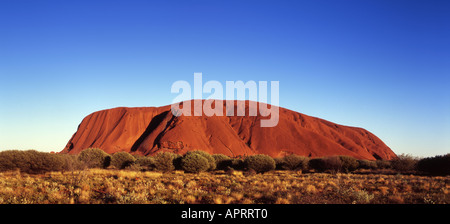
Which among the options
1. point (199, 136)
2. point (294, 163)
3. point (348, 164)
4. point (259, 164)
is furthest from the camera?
point (199, 136)

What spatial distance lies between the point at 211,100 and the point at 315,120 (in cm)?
4098

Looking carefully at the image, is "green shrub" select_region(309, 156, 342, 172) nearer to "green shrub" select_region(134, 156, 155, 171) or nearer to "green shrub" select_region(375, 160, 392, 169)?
"green shrub" select_region(375, 160, 392, 169)

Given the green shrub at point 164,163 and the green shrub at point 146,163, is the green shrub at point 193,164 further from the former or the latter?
the green shrub at point 146,163

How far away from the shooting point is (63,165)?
70.9 ft

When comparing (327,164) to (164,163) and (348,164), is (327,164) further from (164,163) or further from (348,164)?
(164,163)

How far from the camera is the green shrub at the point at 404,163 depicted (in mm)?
27859

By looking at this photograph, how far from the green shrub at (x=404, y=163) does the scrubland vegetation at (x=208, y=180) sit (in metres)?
0.05

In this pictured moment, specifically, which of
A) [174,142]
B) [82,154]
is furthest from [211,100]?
[82,154]

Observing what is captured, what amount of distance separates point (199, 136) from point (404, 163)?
48.0 metres

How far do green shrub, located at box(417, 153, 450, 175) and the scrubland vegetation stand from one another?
0.09 m

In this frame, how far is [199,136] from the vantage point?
→ 67812 mm

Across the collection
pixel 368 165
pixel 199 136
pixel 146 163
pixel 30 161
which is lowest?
pixel 368 165

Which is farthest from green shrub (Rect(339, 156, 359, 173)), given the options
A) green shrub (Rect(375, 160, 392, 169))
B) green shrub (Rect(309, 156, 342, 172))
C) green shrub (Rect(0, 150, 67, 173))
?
green shrub (Rect(0, 150, 67, 173))

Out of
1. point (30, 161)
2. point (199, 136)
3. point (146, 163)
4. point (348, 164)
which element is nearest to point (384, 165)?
point (348, 164)
